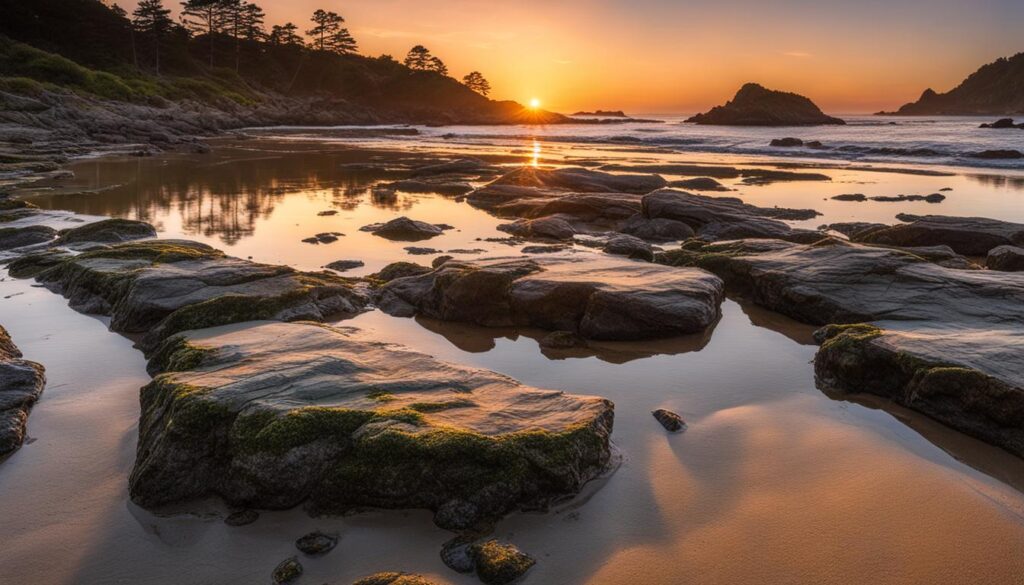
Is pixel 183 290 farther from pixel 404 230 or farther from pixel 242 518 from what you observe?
pixel 404 230

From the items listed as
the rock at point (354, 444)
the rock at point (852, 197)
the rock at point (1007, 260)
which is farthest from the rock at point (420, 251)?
the rock at point (852, 197)

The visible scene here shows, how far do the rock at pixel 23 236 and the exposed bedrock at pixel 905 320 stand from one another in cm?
1462

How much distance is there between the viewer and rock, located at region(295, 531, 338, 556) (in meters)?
4.91

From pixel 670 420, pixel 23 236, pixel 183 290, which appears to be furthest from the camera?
pixel 23 236

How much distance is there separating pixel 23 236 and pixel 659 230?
617 inches

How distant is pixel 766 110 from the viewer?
Result: 401 feet

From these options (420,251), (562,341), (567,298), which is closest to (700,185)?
(420,251)

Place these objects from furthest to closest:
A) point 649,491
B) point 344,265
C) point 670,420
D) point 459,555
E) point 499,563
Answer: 1. point 344,265
2. point 670,420
3. point 649,491
4. point 459,555
5. point 499,563

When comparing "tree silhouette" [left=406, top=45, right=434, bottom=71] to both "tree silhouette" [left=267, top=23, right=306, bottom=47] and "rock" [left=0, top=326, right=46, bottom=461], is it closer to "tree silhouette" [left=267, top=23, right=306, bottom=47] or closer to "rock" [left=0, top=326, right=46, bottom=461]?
"tree silhouette" [left=267, top=23, right=306, bottom=47]

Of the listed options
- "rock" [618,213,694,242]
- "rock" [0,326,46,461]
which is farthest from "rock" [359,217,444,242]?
"rock" [0,326,46,461]

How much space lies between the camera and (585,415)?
620 cm

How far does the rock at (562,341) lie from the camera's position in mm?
9531

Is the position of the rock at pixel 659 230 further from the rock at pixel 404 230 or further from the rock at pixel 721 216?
the rock at pixel 404 230

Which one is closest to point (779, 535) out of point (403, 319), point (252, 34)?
point (403, 319)
